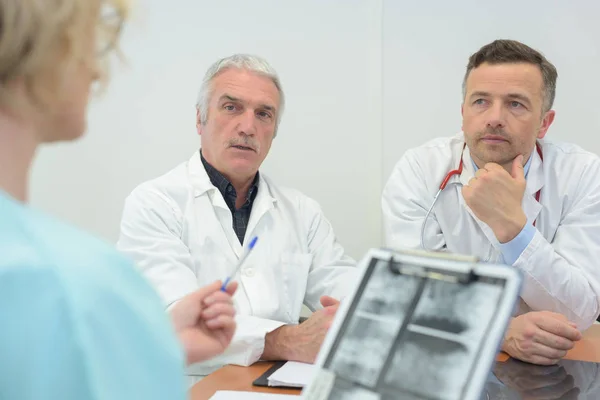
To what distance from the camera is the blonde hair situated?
16.4 inches

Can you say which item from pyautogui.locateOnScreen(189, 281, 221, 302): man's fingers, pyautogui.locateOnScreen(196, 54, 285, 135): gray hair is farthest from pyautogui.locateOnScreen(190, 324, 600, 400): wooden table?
pyautogui.locateOnScreen(196, 54, 285, 135): gray hair

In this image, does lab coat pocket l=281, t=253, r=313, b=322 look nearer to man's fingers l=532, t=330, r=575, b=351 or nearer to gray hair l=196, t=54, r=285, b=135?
gray hair l=196, t=54, r=285, b=135

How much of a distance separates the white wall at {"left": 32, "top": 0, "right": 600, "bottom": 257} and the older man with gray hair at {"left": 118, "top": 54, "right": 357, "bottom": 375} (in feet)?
1.22

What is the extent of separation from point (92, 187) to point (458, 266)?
5.89ft

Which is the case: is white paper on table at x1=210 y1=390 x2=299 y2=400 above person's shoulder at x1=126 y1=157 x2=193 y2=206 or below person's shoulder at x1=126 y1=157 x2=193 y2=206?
below

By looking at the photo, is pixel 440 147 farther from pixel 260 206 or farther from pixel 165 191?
pixel 165 191

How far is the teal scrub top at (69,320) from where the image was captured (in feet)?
1.23

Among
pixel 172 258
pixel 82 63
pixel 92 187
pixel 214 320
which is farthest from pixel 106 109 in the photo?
→ pixel 82 63

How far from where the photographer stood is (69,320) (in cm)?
38

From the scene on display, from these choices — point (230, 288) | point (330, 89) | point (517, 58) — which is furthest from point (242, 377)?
point (330, 89)

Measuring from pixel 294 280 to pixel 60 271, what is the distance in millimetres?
1188

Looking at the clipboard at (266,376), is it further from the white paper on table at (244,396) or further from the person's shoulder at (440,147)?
the person's shoulder at (440,147)

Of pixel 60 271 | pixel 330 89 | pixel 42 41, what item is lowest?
pixel 60 271

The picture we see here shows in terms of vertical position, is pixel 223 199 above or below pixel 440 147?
below
